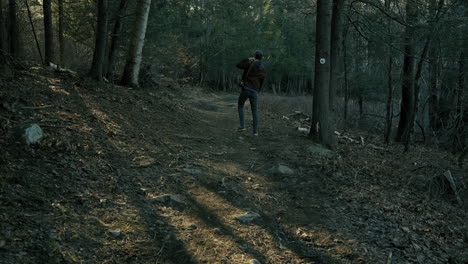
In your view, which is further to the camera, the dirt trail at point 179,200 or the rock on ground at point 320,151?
the rock on ground at point 320,151

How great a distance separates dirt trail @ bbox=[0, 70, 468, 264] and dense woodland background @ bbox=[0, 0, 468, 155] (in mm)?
2204

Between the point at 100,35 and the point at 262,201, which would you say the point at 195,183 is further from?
the point at 100,35

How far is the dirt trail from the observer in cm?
344

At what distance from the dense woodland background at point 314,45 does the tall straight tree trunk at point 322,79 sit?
0.07 m

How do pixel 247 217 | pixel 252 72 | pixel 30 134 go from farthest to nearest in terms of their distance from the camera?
pixel 252 72
pixel 247 217
pixel 30 134

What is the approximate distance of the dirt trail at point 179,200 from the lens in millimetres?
3436

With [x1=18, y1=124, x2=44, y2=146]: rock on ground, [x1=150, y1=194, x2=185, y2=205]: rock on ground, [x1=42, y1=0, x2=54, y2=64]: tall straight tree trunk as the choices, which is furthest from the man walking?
[x1=42, y1=0, x2=54, y2=64]: tall straight tree trunk

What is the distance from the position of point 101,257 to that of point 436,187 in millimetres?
6769

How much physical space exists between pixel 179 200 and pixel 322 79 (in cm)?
561

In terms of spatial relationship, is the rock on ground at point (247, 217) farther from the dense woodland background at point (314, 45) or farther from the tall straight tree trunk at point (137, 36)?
the tall straight tree trunk at point (137, 36)

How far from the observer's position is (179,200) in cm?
477

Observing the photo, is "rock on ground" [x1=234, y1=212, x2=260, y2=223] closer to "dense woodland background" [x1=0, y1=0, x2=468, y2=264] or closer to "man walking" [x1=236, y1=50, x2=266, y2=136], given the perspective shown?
"dense woodland background" [x1=0, y1=0, x2=468, y2=264]

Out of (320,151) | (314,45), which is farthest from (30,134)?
(314,45)

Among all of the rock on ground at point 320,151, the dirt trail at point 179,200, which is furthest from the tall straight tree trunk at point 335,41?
the dirt trail at point 179,200
